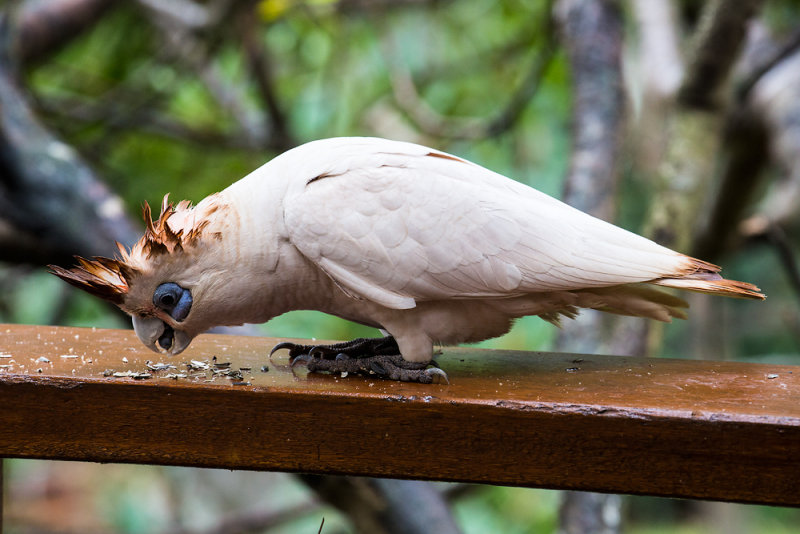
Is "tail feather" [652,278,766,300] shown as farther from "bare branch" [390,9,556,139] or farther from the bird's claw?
"bare branch" [390,9,556,139]

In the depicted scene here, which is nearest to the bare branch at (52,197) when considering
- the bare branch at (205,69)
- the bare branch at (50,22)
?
the bare branch at (50,22)

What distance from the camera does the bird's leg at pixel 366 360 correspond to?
1.25 meters

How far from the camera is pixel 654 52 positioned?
8.50 ft

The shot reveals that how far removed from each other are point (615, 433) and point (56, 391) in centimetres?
79

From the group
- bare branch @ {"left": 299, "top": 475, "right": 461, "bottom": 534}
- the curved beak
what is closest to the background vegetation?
bare branch @ {"left": 299, "top": 475, "right": 461, "bottom": 534}

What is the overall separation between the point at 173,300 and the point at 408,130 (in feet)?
10.1

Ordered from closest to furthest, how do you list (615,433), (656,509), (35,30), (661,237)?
(615,433), (661,237), (35,30), (656,509)

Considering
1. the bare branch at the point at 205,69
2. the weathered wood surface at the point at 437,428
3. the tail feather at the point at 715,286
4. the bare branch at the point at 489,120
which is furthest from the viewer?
the bare branch at the point at 205,69

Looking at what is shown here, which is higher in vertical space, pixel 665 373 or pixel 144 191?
pixel 144 191

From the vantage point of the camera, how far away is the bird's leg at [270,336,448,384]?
49.1 inches

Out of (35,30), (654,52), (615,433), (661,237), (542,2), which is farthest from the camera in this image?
(542,2)

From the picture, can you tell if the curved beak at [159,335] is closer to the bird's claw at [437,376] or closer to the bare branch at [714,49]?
the bird's claw at [437,376]

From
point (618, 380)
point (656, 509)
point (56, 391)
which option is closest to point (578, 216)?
point (618, 380)

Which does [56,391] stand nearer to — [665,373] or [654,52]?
[665,373]
